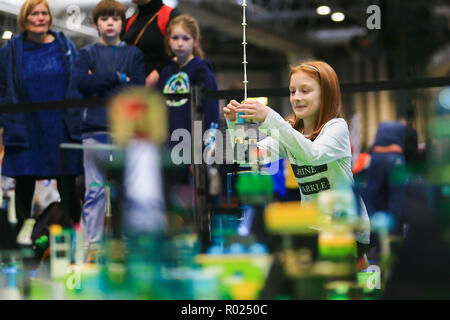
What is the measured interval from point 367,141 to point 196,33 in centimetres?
189

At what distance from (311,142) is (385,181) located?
1.61 metres

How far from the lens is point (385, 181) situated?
10.6ft

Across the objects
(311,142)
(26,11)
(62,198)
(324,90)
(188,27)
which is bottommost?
(62,198)

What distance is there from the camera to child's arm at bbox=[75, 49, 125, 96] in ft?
9.25

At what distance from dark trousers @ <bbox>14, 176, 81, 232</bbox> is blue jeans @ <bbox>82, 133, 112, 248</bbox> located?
12 cm

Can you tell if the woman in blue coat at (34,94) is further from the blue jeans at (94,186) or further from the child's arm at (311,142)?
the child's arm at (311,142)

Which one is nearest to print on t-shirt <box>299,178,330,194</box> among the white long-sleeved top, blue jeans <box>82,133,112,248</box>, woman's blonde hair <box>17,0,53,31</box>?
the white long-sleeved top

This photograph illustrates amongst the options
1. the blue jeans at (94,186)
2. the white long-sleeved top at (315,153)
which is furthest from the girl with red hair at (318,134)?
the blue jeans at (94,186)

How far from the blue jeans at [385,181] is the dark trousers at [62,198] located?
1.24m

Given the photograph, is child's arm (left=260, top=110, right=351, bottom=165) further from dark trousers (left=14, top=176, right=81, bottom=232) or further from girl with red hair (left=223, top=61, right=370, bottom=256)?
dark trousers (left=14, top=176, right=81, bottom=232)

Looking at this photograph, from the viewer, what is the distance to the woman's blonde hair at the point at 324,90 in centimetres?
179

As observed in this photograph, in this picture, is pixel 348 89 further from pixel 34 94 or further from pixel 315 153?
pixel 34 94
